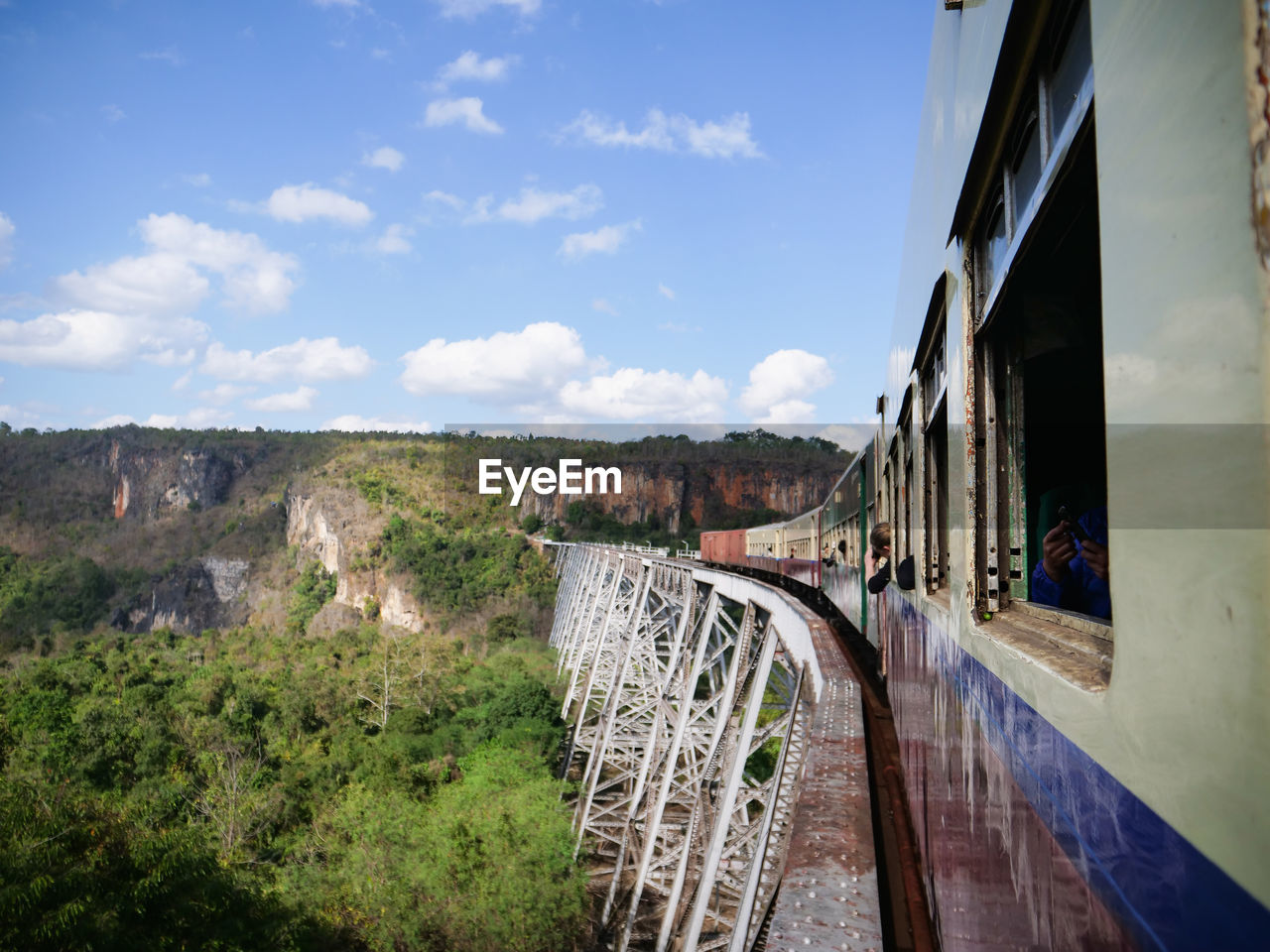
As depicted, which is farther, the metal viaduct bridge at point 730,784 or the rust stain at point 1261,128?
the metal viaduct bridge at point 730,784

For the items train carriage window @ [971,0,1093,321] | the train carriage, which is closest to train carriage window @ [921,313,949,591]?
the train carriage

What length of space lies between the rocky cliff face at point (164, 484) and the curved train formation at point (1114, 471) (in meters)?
89.2

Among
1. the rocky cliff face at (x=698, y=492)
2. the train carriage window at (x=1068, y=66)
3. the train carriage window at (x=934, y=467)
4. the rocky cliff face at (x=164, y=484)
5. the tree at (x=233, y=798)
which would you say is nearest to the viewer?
the train carriage window at (x=1068, y=66)

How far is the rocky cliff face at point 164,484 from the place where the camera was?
7994 cm

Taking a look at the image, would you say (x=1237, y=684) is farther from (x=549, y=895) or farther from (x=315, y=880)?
(x=315, y=880)

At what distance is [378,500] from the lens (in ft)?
211

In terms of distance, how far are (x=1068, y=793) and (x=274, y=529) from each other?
79075 mm

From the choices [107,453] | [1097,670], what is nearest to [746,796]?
[1097,670]

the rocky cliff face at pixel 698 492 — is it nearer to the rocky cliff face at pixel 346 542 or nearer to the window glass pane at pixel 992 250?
the rocky cliff face at pixel 346 542

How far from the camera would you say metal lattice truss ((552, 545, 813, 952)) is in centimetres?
426

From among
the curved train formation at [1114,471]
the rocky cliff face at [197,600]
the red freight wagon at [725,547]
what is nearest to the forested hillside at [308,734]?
the rocky cliff face at [197,600]

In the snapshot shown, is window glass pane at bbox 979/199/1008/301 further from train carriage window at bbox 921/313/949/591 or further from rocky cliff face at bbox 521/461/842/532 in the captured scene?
rocky cliff face at bbox 521/461/842/532

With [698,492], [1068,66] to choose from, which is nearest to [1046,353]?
[1068,66]

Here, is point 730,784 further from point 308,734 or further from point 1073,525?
point 308,734
